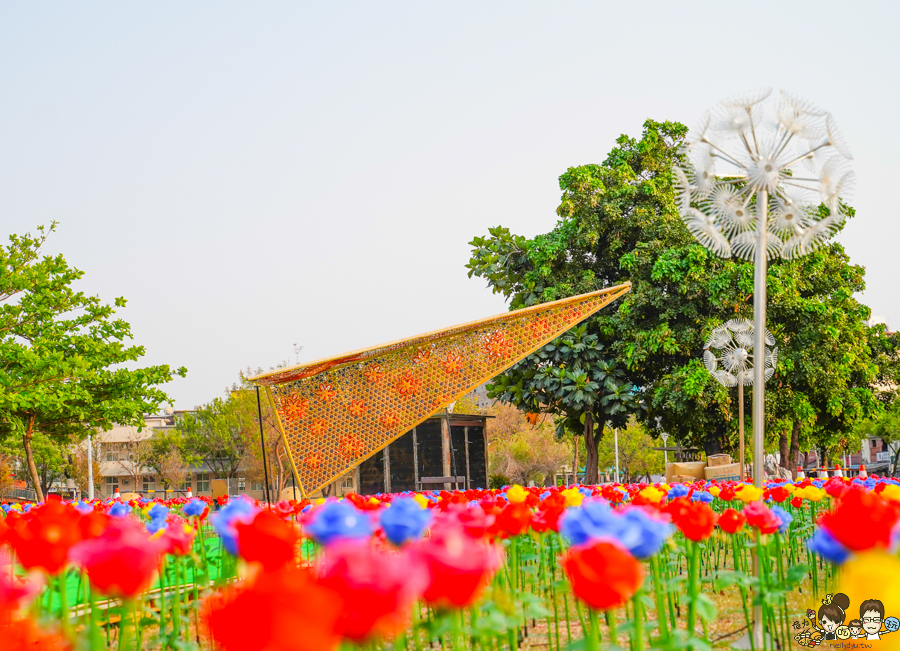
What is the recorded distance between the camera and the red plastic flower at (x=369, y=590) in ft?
4.91

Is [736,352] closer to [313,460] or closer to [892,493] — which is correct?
[313,460]

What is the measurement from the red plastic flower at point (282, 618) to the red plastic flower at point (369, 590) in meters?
0.11

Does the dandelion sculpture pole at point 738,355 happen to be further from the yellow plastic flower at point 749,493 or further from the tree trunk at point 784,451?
the yellow plastic flower at point 749,493

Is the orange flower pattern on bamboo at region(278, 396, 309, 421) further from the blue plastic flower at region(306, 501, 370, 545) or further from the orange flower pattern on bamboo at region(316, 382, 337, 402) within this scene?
the blue plastic flower at region(306, 501, 370, 545)

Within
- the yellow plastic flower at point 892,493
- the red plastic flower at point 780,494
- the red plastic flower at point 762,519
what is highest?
the red plastic flower at point 762,519

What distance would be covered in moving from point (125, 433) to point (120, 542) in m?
64.4

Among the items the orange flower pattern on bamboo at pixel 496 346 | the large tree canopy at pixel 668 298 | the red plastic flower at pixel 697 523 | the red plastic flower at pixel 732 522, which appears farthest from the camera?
the large tree canopy at pixel 668 298

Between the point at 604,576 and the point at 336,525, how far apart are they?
79cm

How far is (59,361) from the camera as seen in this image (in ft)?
53.5

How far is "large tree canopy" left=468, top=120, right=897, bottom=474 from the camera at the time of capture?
717 inches

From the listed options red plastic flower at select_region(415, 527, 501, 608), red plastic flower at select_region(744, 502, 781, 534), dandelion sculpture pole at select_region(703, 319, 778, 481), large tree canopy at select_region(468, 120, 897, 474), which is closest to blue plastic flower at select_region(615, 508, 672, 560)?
red plastic flower at select_region(415, 527, 501, 608)

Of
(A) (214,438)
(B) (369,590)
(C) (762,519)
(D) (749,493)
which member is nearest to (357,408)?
(D) (749,493)

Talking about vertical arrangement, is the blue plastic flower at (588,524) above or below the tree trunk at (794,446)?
above

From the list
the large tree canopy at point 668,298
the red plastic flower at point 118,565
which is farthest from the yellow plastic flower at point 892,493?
the large tree canopy at point 668,298
